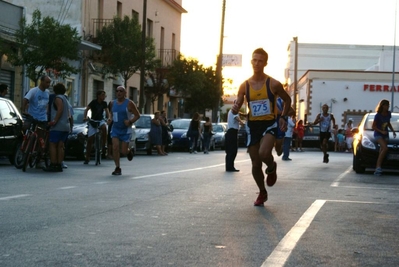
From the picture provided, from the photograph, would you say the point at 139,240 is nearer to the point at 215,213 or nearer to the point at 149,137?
the point at 215,213

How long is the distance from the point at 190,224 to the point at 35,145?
9419 mm

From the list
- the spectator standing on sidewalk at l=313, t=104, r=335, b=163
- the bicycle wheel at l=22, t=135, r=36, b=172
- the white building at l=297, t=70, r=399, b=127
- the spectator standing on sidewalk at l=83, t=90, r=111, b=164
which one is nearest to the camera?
the bicycle wheel at l=22, t=135, r=36, b=172

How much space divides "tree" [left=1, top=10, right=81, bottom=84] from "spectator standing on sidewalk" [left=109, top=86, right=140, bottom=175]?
40.1 ft

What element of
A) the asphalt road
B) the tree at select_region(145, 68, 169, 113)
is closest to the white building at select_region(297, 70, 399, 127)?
the tree at select_region(145, 68, 169, 113)

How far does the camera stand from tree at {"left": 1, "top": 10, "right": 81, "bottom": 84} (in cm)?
2867

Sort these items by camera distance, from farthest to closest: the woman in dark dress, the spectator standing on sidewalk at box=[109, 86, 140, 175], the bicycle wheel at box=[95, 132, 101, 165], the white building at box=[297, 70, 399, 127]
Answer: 1. the white building at box=[297, 70, 399, 127]
2. the woman in dark dress
3. the bicycle wheel at box=[95, 132, 101, 165]
4. the spectator standing on sidewalk at box=[109, 86, 140, 175]

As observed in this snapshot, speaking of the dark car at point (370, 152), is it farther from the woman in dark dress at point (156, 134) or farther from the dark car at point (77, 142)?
the woman in dark dress at point (156, 134)

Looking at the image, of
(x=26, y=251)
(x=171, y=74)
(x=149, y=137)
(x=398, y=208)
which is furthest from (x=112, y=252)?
Result: (x=171, y=74)

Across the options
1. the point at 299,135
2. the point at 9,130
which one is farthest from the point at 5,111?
the point at 299,135

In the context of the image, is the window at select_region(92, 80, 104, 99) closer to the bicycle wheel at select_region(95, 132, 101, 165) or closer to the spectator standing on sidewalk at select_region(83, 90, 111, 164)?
the spectator standing on sidewalk at select_region(83, 90, 111, 164)

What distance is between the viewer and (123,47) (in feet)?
129

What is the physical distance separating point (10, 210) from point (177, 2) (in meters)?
49.1

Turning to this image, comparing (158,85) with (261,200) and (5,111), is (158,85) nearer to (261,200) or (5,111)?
(5,111)

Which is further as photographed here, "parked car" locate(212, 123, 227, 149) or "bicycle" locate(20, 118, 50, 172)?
"parked car" locate(212, 123, 227, 149)
